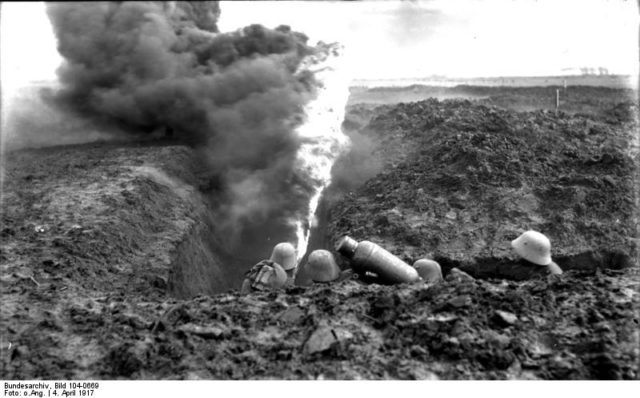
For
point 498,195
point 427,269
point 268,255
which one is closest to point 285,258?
point 427,269

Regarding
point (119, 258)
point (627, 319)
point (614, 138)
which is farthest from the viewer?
point (614, 138)

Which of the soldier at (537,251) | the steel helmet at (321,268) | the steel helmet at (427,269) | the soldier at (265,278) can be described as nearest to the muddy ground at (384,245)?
the soldier at (537,251)

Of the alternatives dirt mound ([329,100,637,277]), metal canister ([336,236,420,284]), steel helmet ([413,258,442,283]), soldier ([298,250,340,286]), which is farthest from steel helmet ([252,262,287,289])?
dirt mound ([329,100,637,277])

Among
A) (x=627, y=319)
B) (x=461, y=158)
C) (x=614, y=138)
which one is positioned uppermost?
(x=614, y=138)

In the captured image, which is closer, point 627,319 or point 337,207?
point 627,319

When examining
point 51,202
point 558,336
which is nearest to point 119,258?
point 51,202

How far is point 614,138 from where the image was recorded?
13742 millimetres

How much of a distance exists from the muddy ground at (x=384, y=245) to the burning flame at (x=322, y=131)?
0.50m

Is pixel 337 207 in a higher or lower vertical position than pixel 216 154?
lower

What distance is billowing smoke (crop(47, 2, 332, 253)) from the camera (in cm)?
1223

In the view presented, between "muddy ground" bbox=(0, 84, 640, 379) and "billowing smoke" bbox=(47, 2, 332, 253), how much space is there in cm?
82

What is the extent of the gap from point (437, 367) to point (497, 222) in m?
5.27

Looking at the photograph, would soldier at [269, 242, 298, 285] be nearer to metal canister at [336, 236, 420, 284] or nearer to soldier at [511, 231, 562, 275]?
metal canister at [336, 236, 420, 284]

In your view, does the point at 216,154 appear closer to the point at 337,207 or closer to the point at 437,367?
the point at 337,207
